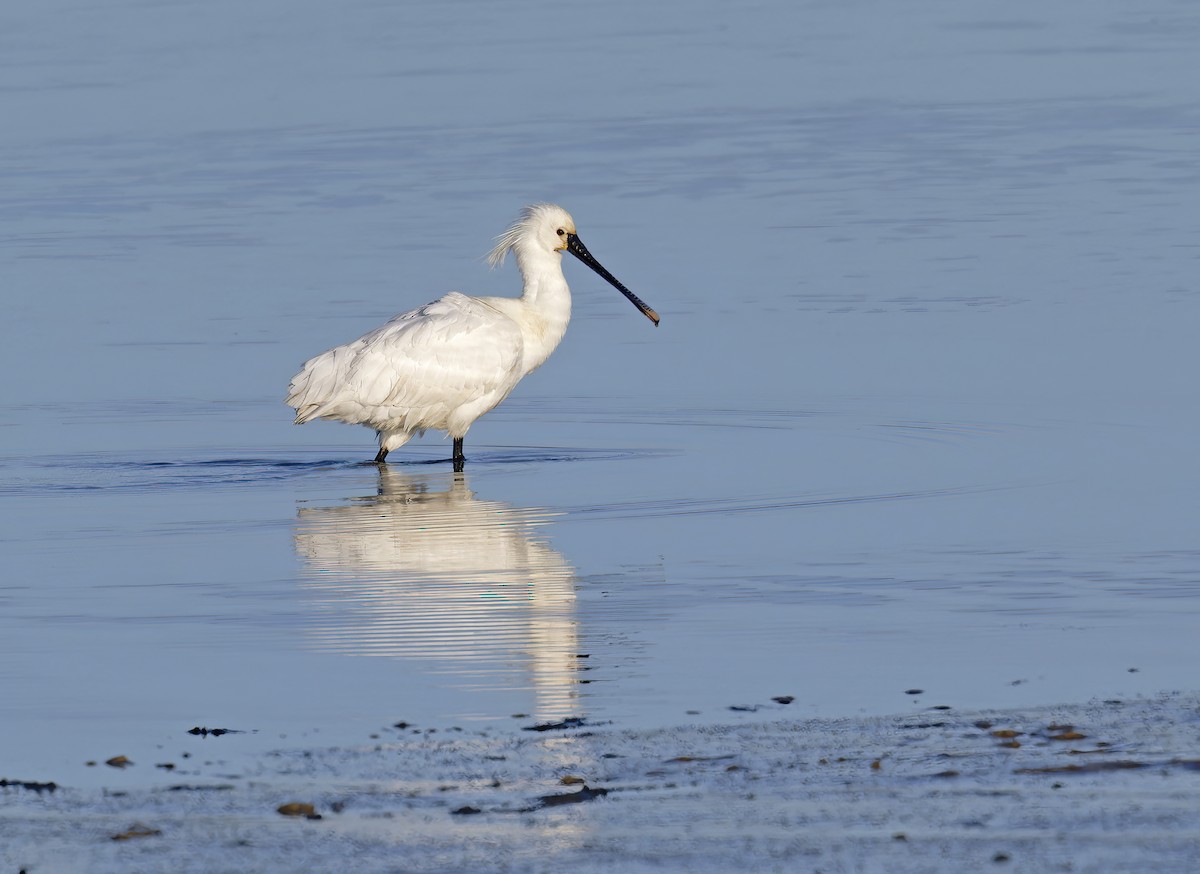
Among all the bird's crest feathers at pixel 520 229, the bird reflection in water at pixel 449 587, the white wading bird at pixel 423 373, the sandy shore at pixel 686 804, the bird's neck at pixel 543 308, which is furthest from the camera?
the bird's crest feathers at pixel 520 229

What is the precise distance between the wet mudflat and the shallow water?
5cm

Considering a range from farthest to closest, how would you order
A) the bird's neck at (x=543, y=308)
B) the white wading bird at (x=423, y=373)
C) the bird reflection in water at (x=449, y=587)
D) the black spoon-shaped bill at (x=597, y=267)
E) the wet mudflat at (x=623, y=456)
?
the black spoon-shaped bill at (x=597, y=267) → the bird's neck at (x=543, y=308) → the white wading bird at (x=423, y=373) → the bird reflection in water at (x=449, y=587) → the wet mudflat at (x=623, y=456)

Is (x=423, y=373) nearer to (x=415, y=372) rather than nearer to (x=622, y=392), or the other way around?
(x=415, y=372)

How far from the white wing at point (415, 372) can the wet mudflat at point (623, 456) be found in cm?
37

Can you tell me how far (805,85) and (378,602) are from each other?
21.6 m

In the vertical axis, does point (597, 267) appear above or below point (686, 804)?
above

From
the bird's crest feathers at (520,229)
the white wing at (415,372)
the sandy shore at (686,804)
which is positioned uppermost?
the bird's crest feathers at (520,229)

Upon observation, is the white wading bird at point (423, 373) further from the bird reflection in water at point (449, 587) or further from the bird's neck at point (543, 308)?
the bird reflection in water at point (449, 587)

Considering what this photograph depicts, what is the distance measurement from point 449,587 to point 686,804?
12.3 ft

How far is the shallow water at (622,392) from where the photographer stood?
29.0 ft

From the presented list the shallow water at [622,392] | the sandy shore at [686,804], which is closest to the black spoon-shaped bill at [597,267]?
the shallow water at [622,392]

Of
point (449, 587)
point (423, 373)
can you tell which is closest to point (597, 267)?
point (423, 373)

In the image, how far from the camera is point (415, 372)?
601 inches

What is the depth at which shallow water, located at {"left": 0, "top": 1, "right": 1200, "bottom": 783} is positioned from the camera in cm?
884
